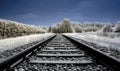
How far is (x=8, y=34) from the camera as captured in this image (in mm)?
15766

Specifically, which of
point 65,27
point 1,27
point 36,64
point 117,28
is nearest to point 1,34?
point 1,27

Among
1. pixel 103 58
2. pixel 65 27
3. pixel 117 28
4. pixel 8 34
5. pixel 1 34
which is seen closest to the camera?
pixel 103 58

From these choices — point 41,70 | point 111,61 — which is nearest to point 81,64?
point 111,61

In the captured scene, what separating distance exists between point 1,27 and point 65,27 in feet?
261

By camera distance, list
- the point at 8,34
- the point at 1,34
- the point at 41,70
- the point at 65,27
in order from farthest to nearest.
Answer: the point at 65,27
the point at 8,34
the point at 1,34
the point at 41,70

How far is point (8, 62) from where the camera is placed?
331 cm

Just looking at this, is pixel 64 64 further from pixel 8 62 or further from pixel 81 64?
pixel 8 62

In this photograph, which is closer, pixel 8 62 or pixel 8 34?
pixel 8 62

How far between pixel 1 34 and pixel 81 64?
12.2 metres

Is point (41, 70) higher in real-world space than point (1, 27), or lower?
lower

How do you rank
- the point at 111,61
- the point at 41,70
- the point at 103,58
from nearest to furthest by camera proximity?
the point at 41,70 → the point at 111,61 → the point at 103,58

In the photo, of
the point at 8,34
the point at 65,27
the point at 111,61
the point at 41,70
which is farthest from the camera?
the point at 65,27

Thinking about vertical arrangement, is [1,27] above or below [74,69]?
above

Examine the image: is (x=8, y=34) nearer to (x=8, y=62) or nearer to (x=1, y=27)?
(x=1, y=27)
